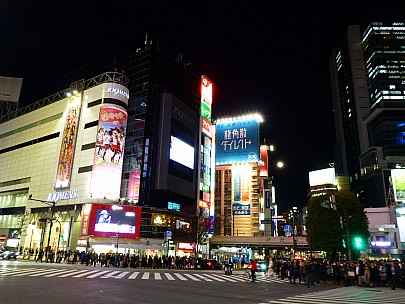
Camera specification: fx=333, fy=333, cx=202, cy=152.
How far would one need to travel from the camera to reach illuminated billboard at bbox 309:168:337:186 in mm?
130850

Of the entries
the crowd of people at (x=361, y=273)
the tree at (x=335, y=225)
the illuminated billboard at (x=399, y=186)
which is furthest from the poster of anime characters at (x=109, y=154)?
the illuminated billboard at (x=399, y=186)

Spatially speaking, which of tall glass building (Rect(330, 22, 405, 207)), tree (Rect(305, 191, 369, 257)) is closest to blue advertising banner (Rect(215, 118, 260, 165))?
tall glass building (Rect(330, 22, 405, 207))

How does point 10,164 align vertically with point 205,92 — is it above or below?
below

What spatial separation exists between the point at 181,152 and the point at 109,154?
51.5ft

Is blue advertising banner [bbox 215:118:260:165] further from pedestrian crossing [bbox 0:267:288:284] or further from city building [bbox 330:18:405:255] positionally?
pedestrian crossing [bbox 0:267:288:284]

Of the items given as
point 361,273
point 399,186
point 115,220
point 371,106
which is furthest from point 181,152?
point 371,106

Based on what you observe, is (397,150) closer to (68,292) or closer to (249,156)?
(249,156)

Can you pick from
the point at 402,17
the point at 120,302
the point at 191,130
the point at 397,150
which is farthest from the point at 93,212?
the point at 402,17

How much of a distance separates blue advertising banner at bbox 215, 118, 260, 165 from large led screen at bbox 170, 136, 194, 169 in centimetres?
3590

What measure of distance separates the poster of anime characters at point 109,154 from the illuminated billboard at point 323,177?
326 feet

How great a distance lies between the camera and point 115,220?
168 ft

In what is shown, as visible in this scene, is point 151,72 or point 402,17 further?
point 402,17

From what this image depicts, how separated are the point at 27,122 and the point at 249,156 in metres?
59.8

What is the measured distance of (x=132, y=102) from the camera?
6303cm
